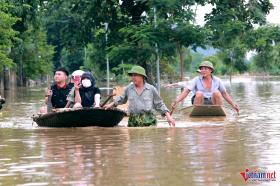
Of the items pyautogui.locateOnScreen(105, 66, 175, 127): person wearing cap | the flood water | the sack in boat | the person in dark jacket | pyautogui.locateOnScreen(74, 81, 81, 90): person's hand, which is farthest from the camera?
the person in dark jacket

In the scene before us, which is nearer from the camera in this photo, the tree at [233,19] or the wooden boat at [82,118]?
the wooden boat at [82,118]

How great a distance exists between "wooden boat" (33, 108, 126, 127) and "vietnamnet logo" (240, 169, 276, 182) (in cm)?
721

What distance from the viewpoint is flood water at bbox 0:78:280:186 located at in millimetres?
7793

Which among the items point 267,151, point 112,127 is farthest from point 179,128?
point 267,151

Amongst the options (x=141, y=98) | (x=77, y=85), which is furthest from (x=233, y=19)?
(x=141, y=98)

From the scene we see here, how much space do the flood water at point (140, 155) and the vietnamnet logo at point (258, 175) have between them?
0.08 metres

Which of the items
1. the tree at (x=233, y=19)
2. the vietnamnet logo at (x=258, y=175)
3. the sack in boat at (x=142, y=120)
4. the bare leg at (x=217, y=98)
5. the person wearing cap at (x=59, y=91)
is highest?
the tree at (x=233, y=19)

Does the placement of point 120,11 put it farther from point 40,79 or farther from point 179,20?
point 40,79

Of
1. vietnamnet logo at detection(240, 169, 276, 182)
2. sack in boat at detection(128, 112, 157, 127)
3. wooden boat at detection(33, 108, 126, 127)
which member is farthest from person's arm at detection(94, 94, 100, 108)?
vietnamnet logo at detection(240, 169, 276, 182)

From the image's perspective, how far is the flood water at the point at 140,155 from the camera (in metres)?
7.79

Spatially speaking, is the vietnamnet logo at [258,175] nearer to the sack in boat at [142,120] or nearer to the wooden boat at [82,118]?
the sack in boat at [142,120]

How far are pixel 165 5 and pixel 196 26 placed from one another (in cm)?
203

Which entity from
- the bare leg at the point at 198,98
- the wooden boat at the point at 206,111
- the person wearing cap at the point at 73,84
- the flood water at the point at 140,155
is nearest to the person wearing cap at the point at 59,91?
the person wearing cap at the point at 73,84

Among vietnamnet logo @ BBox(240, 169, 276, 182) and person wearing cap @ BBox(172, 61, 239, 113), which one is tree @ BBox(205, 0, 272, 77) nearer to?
person wearing cap @ BBox(172, 61, 239, 113)
